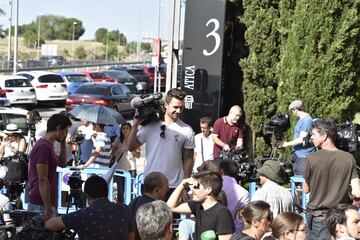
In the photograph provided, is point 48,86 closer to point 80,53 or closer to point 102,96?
point 102,96

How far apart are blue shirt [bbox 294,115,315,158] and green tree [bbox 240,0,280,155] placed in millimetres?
2431

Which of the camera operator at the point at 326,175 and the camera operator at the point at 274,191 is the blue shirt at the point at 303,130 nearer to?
the camera operator at the point at 326,175

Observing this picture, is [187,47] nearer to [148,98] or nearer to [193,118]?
[193,118]

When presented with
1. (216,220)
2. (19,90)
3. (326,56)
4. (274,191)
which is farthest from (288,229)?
(19,90)

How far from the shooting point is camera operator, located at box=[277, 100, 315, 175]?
1080cm

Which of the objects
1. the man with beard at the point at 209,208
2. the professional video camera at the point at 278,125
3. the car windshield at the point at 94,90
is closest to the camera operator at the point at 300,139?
the professional video camera at the point at 278,125

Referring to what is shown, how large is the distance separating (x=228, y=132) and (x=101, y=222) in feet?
19.6

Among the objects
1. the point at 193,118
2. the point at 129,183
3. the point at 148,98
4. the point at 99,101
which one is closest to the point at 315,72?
the point at 193,118

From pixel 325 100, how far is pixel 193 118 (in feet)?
10.1

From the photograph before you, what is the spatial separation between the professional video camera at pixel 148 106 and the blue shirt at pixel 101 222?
6.00ft

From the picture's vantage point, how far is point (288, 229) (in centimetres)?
576

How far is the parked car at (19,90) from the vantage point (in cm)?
3130

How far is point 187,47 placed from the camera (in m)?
14.5

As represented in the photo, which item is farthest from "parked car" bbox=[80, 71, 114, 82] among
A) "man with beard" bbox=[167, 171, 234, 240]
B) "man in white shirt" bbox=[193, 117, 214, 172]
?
"man with beard" bbox=[167, 171, 234, 240]
